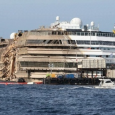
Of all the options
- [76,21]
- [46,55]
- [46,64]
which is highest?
[76,21]

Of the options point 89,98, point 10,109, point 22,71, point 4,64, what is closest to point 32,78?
point 22,71

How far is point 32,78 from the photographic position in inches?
5719

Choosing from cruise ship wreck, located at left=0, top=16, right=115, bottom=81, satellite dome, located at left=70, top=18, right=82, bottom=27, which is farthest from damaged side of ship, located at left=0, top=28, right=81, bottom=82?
satellite dome, located at left=70, top=18, right=82, bottom=27

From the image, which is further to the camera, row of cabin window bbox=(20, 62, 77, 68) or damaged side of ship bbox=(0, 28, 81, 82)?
row of cabin window bbox=(20, 62, 77, 68)

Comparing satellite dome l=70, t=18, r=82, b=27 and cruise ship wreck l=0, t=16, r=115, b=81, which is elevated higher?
satellite dome l=70, t=18, r=82, b=27

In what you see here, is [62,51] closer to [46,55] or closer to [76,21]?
[46,55]

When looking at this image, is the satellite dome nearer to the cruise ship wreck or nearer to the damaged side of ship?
the cruise ship wreck

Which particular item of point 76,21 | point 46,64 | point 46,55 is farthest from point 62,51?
point 76,21

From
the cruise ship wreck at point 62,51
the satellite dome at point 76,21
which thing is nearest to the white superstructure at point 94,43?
the cruise ship wreck at point 62,51

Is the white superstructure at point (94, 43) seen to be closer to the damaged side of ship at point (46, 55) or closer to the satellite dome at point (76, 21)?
the damaged side of ship at point (46, 55)

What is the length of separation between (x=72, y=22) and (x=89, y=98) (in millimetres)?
79866

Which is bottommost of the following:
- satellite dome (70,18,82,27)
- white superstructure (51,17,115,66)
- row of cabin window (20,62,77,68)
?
row of cabin window (20,62,77,68)

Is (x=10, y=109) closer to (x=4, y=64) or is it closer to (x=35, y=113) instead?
(x=35, y=113)

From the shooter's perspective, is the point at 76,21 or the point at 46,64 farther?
the point at 76,21
